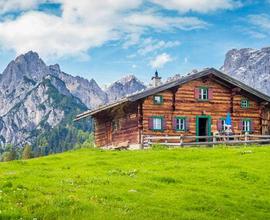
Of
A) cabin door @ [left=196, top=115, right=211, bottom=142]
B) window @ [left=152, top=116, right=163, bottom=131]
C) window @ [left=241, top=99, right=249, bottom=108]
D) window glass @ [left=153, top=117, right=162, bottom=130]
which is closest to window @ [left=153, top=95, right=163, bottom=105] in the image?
window @ [left=152, top=116, right=163, bottom=131]

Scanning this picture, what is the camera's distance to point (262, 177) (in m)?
27.1

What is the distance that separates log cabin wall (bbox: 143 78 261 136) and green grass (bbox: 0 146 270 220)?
22.8 m

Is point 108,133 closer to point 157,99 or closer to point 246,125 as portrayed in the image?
point 157,99

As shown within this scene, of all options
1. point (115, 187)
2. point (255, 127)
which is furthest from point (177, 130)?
point (115, 187)

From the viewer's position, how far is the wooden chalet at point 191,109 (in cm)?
5497

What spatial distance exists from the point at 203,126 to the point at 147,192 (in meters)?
38.6

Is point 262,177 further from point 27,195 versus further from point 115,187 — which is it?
point 27,195

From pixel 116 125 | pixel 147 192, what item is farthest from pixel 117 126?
pixel 147 192

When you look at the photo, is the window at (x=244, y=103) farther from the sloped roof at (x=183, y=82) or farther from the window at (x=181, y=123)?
the window at (x=181, y=123)

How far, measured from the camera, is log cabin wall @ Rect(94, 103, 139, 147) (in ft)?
184

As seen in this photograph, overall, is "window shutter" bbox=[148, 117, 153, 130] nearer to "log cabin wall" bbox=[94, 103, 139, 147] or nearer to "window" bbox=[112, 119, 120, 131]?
"log cabin wall" bbox=[94, 103, 139, 147]

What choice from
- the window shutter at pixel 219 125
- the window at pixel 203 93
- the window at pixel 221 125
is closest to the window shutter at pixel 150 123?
the window at pixel 203 93

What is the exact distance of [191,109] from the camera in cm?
5703

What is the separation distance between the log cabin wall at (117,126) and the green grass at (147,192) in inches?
916
